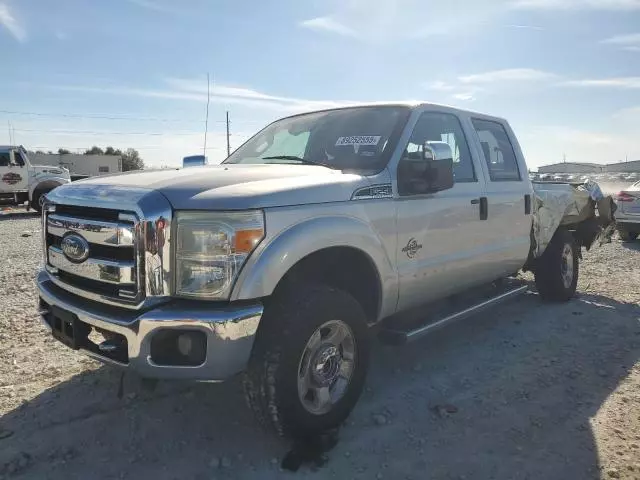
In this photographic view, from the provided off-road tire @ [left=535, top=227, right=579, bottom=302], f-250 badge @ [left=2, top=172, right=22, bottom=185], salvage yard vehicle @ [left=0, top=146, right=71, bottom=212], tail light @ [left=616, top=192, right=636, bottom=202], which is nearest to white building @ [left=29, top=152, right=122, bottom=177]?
salvage yard vehicle @ [left=0, top=146, right=71, bottom=212]

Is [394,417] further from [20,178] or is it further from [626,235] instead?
[20,178]

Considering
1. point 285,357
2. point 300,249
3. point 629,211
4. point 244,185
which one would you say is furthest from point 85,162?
point 285,357

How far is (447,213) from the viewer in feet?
12.7

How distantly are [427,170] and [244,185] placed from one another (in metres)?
1.28

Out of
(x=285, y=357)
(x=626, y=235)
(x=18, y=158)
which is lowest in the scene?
(x=626, y=235)

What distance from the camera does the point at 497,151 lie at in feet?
16.0

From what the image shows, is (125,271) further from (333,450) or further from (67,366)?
(67,366)

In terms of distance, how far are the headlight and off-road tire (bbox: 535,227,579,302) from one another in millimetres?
4532

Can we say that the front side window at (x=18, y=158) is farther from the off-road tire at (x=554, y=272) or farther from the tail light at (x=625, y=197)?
the tail light at (x=625, y=197)

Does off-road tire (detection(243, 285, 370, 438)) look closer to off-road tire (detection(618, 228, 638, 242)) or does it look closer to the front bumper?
the front bumper

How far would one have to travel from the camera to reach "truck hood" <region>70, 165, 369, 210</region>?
2566mm

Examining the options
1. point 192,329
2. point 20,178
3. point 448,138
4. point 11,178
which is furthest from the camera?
point 20,178

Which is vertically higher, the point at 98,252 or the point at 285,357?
the point at 98,252

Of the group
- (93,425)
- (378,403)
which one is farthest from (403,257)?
(93,425)
